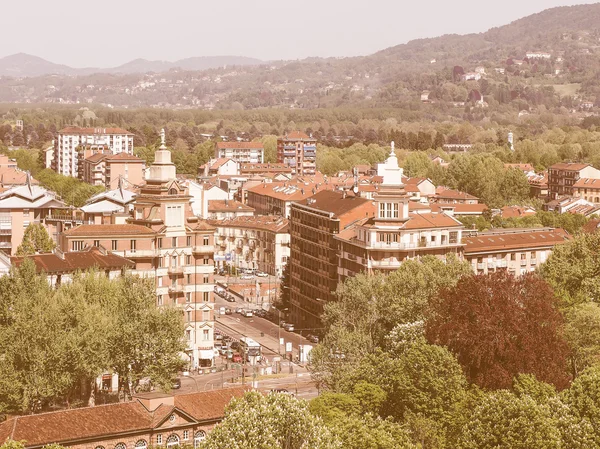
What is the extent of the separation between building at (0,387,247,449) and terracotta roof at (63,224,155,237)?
54.3 feet

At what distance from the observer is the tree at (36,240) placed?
69.4 metres

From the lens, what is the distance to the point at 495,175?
415 feet

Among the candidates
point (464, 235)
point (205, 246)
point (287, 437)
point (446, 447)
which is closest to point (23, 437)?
point (287, 437)

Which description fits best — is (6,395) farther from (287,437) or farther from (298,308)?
(298,308)

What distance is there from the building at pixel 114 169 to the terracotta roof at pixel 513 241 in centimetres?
4424

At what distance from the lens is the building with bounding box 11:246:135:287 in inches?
2057

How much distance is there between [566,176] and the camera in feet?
407

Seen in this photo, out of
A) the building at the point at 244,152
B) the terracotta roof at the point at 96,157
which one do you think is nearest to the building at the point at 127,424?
the terracotta roof at the point at 96,157

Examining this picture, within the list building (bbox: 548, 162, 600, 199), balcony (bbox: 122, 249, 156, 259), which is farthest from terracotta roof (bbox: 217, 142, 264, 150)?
balcony (bbox: 122, 249, 156, 259)

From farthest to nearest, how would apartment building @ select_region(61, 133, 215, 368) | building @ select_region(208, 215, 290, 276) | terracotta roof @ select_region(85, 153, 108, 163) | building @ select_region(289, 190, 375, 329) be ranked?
terracotta roof @ select_region(85, 153, 108, 163) < building @ select_region(208, 215, 290, 276) < building @ select_region(289, 190, 375, 329) < apartment building @ select_region(61, 133, 215, 368)

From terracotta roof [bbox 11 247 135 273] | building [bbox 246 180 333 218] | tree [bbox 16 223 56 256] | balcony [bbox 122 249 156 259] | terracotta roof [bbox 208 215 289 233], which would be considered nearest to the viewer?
terracotta roof [bbox 11 247 135 273]

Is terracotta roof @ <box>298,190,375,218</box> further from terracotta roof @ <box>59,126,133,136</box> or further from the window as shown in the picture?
terracotta roof @ <box>59,126,133,136</box>

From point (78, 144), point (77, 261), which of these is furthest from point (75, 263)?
point (78, 144)

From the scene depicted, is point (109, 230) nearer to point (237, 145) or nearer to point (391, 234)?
point (391, 234)
